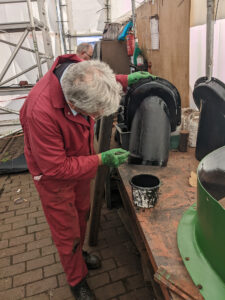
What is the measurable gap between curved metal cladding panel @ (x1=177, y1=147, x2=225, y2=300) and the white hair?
0.57m

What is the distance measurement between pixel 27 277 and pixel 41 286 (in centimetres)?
17

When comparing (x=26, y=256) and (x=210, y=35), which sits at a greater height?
(x=210, y=35)

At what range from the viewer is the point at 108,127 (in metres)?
1.92

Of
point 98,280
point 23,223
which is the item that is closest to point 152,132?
point 98,280

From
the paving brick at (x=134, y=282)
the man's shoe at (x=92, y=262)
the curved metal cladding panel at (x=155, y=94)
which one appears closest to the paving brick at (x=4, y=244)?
the man's shoe at (x=92, y=262)

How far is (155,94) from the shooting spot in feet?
6.36

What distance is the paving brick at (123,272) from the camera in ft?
6.80

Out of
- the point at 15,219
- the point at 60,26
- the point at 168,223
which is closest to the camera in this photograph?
the point at 168,223

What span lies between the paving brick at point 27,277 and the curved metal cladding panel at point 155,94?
1597mm

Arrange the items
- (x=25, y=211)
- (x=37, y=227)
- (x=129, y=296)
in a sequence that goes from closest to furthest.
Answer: (x=129, y=296) → (x=37, y=227) → (x=25, y=211)

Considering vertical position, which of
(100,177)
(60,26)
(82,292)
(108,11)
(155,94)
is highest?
(108,11)

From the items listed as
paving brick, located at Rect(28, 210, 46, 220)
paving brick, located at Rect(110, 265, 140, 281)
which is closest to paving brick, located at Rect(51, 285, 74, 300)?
paving brick, located at Rect(110, 265, 140, 281)

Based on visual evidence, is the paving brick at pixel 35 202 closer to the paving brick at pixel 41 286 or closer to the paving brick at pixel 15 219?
the paving brick at pixel 15 219

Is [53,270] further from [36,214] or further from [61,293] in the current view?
[36,214]
